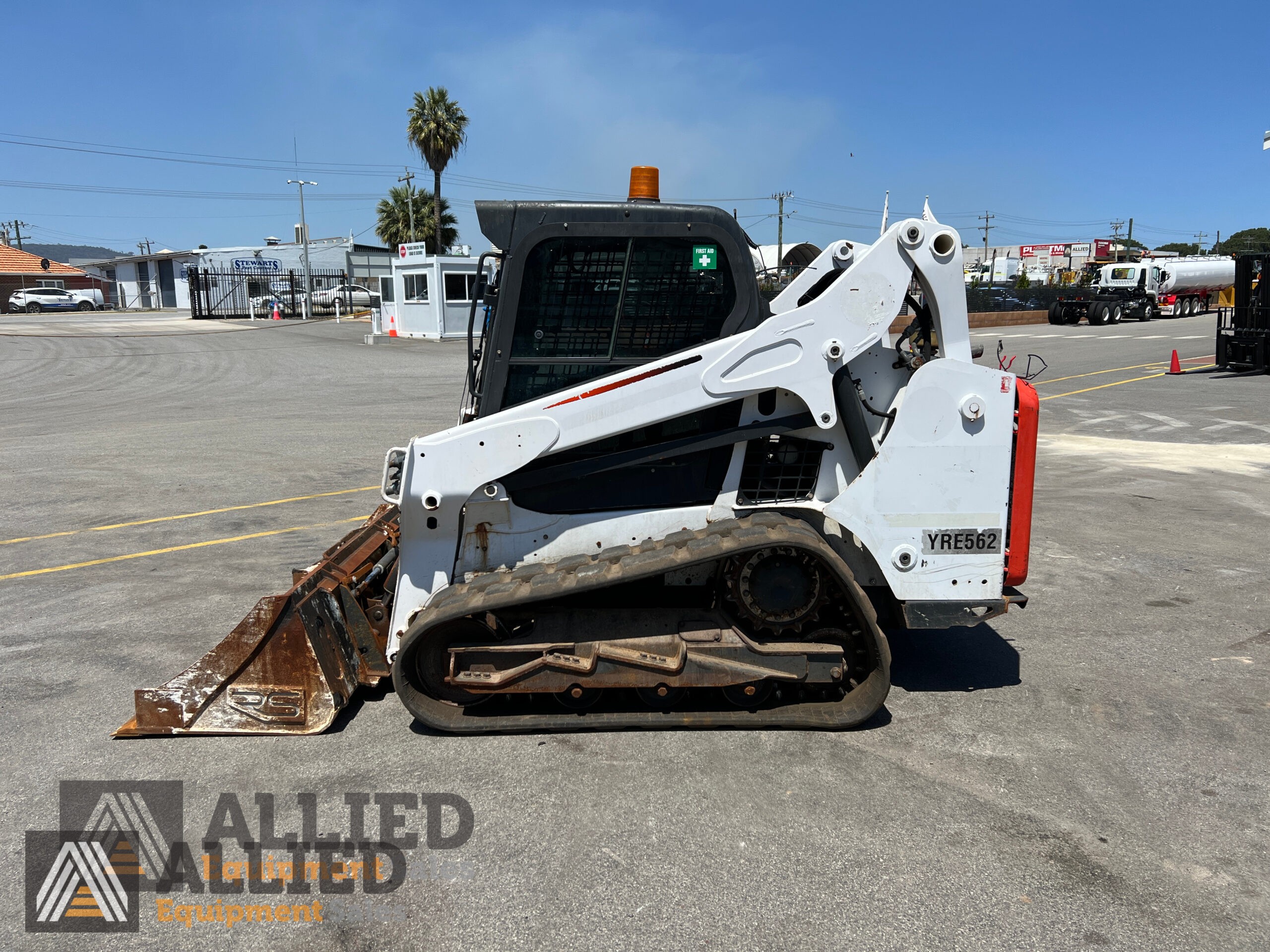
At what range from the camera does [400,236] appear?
59031 mm

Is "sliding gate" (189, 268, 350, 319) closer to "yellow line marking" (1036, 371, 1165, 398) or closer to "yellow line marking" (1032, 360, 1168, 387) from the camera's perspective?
"yellow line marking" (1032, 360, 1168, 387)

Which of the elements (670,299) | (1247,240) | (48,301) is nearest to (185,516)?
(670,299)

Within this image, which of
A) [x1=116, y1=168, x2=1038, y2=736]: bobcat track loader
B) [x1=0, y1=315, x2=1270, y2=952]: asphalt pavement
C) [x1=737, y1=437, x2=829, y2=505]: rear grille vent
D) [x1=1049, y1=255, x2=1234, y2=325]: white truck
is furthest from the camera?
[x1=1049, y1=255, x2=1234, y2=325]: white truck

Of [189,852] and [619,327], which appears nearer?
[189,852]

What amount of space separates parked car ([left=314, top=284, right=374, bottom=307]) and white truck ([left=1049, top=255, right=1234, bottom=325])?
38283 millimetres

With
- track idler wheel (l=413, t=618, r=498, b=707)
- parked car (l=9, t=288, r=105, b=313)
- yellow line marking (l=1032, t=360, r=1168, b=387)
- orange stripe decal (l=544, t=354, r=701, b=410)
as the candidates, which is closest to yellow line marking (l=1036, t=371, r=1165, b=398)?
yellow line marking (l=1032, t=360, r=1168, b=387)

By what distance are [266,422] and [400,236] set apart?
48020mm

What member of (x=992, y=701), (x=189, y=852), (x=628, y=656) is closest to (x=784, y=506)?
(x=628, y=656)

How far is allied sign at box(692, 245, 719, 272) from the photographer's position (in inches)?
173

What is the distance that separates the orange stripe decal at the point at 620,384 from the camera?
14.0 feet

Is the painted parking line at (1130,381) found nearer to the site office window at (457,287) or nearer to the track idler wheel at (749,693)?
the track idler wheel at (749,693)

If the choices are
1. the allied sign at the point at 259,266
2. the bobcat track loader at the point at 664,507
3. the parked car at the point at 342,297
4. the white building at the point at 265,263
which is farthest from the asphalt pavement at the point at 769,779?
the allied sign at the point at 259,266

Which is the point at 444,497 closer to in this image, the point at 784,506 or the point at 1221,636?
the point at 784,506

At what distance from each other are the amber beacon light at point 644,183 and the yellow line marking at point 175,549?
189 inches
